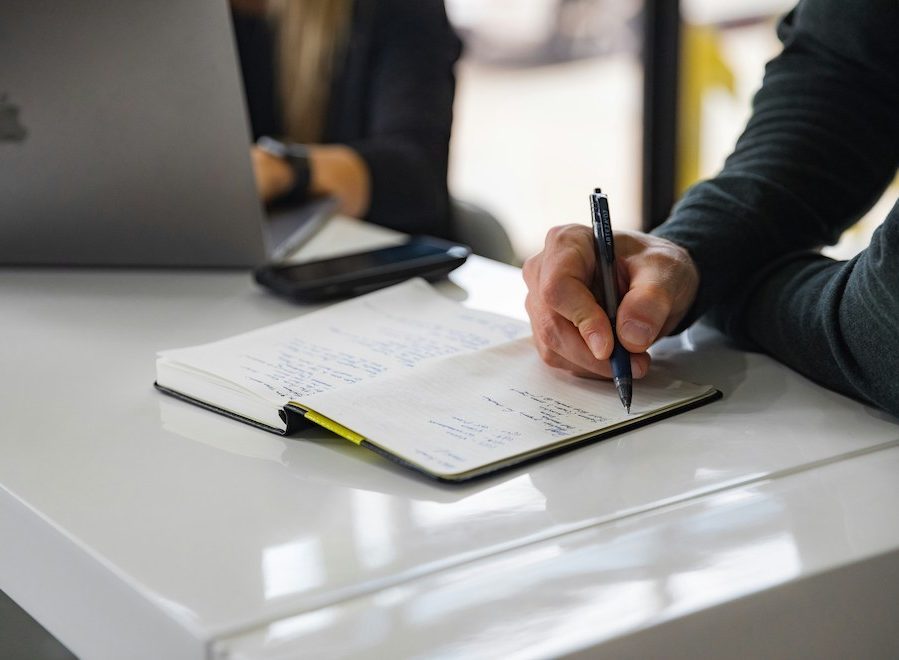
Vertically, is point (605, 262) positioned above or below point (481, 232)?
above

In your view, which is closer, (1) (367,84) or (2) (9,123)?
(2) (9,123)

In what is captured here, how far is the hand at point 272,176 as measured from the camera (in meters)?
1.47

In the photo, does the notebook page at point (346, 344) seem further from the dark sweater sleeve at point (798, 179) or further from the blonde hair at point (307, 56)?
the blonde hair at point (307, 56)

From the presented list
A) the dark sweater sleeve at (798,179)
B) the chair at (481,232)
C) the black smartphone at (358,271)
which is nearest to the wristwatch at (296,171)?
the chair at (481,232)

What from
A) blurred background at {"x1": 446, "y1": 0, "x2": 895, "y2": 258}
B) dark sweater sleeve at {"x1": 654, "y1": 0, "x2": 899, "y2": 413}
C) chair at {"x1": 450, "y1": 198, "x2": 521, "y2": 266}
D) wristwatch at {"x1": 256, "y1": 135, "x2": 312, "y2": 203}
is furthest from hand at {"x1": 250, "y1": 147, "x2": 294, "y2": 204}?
blurred background at {"x1": 446, "y1": 0, "x2": 895, "y2": 258}

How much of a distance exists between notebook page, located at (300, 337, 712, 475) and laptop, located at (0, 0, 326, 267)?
1.50 ft

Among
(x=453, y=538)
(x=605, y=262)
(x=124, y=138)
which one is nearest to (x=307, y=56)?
(x=124, y=138)

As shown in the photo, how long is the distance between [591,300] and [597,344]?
38mm

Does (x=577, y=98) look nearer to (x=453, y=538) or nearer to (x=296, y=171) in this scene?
(x=296, y=171)

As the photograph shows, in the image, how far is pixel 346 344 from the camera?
0.83 meters

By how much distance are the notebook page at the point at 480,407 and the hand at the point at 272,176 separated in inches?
30.0

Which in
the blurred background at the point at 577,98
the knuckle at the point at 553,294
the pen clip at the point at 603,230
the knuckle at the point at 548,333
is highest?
the pen clip at the point at 603,230

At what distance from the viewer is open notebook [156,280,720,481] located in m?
0.64

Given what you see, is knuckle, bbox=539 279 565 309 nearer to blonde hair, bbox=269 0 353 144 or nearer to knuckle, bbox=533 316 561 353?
knuckle, bbox=533 316 561 353
